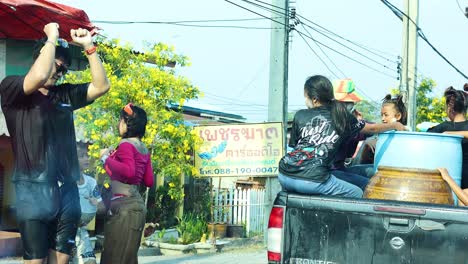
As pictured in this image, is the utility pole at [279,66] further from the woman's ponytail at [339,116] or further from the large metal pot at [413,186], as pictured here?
the large metal pot at [413,186]

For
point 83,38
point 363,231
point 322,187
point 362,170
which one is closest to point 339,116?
point 322,187

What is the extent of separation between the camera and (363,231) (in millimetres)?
4535

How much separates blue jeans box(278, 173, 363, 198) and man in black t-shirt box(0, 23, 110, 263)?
4.85ft

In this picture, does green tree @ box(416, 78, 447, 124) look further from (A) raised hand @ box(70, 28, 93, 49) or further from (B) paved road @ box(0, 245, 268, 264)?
(A) raised hand @ box(70, 28, 93, 49)

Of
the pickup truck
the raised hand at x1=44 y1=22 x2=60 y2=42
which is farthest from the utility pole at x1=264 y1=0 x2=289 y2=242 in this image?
the raised hand at x1=44 y1=22 x2=60 y2=42

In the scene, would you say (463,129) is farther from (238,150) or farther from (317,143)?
(238,150)

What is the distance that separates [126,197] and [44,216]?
5.71ft

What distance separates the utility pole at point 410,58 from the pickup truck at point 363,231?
15713mm

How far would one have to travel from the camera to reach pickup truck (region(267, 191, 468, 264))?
14.1 feet

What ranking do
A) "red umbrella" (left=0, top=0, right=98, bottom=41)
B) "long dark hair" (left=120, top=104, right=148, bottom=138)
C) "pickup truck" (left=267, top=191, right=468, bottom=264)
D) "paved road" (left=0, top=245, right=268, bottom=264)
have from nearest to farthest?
"pickup truck" (left=267, top=191, right=468, bottom=264), "long dark hair" (left=120, top=104, right=148, bottom=138), "red umbrella" (left=0, top=0, right=98, bottom=41), "paved road" (left=0, top=245, right=268, bottom=264)

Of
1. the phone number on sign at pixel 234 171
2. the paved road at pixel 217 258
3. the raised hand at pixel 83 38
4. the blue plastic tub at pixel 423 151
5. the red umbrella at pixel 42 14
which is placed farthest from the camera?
the phone number on sign at pixel 234 171

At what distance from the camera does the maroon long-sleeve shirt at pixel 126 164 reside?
6.04m

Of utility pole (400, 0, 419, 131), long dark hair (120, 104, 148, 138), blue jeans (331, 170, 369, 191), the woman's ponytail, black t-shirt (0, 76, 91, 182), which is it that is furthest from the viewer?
utility pole (400, 0, 419, 131)

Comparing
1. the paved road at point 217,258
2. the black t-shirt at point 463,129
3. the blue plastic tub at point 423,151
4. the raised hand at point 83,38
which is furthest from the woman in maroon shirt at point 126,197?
the paved road at point 217,258
